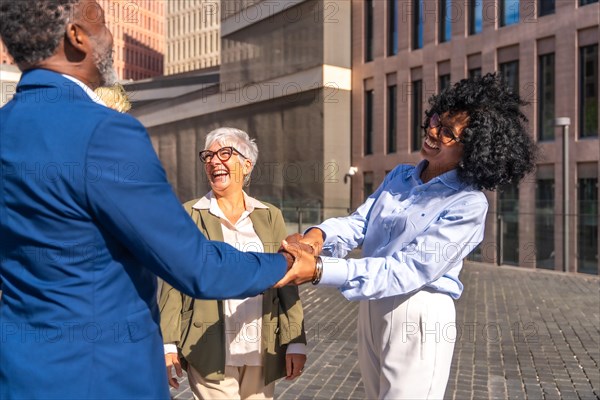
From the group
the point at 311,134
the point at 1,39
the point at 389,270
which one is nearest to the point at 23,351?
the point at 1,39

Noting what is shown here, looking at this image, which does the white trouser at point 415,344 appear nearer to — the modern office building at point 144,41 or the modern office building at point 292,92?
the modern office building at point 292,92

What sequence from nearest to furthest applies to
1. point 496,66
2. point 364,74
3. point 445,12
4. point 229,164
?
point 229,164 → point 496,66 → point 445,12 → point 364,74

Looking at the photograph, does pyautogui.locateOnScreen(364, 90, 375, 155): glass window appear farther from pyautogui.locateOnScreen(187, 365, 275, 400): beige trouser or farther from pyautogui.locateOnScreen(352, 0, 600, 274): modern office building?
pyautogui.locateOnScreen(187, 365, 275, 400): beige trouser

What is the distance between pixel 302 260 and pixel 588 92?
72.3ft

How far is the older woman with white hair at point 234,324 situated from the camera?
118 inches

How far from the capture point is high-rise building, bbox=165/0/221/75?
4124 inches

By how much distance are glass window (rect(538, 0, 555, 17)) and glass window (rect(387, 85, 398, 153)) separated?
7754mm

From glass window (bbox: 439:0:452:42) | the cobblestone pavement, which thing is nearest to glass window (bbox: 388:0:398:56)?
glass window (bbox: 439:0:452:42)

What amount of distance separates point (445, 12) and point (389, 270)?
26659 millimetres

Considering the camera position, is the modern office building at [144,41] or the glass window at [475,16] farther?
the modern office building at [144,41]

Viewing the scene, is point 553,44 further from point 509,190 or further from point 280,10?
point 280,10

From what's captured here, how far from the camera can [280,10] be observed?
3250 cm

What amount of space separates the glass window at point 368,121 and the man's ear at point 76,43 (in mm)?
29847

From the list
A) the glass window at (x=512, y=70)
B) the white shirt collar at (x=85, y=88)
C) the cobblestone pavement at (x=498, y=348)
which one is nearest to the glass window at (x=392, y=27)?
the glass window at (x=512, y=70)
